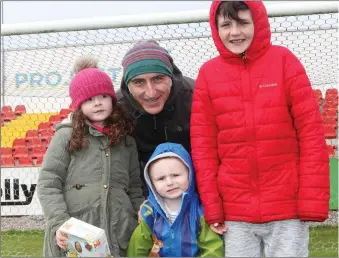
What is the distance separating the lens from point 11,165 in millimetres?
5777

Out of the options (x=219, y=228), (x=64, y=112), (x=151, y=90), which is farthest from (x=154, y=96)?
(x=64, y=112)

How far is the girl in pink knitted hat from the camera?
7.63 feet

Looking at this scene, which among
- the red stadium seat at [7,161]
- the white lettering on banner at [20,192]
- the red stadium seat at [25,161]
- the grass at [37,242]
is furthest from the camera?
the red stadium seat at [7,161]

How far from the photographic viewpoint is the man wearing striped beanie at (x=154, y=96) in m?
2.40

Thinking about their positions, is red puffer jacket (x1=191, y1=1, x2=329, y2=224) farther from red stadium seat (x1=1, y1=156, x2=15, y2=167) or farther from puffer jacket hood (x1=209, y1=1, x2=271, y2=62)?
red stadium seat (x1=1, y1=156, x2=15, y2=167)

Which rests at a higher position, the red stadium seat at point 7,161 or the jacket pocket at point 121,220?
the red stadium seat at point 7,161

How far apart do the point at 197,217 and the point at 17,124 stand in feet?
12.7

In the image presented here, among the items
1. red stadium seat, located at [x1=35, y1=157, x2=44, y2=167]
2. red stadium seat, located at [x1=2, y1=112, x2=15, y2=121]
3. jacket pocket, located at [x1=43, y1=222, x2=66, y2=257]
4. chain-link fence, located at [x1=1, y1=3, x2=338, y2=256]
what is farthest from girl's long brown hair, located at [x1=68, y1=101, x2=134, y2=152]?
red stadium seat, located at [x1=35, y1=157, x2=44, y2=167]

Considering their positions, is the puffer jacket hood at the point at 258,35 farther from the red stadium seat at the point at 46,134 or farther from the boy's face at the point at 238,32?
the red stadium seat at the point at 46,134

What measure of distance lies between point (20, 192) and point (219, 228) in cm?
376

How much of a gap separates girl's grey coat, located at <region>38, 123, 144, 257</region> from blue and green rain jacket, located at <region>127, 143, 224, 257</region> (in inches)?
3.8

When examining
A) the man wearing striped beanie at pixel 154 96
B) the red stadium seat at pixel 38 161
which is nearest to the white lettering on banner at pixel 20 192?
the red stadium seat at pixel 38 161

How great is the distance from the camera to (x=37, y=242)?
507cm

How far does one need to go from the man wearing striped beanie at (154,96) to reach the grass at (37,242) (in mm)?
2256
